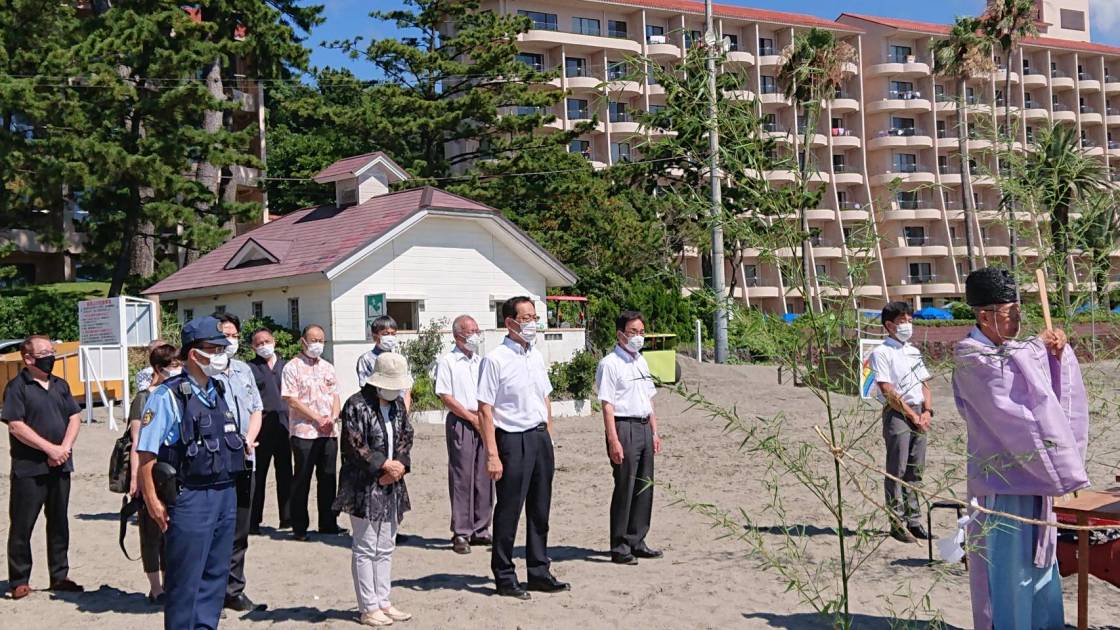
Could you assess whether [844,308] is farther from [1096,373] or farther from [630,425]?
[630,425]

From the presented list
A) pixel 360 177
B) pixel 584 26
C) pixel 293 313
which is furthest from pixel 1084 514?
pixel 584 26

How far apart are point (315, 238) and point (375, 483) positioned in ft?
68.4

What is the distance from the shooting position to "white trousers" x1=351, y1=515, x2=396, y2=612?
21.2ft

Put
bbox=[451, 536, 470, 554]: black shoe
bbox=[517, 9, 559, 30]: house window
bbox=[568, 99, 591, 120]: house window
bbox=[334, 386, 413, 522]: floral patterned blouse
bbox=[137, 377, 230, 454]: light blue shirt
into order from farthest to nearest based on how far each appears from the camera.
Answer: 1. bbox=[517, 9, 559, 30]: house window
2. bbox=[568, 99, 591, 120]: house window
3. bbox=[451, 536, 470, 554]: black shoe
4. bbox=[334, 386, 413, 522]: floral patterned blouse
5. bbox=[137, 377, 230, 454]: light blue shirt

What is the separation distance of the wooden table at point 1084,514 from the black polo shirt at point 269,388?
6.70 meters

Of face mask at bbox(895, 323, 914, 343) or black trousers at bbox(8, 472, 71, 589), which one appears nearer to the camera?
black trousers at bbox(8, 472, 71, 589)

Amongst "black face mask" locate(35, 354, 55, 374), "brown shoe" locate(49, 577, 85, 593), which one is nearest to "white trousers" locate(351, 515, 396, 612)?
"brown shoe" locate(49, 577, 85, 593)

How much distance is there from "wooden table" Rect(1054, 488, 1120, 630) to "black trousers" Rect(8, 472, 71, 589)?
671cm

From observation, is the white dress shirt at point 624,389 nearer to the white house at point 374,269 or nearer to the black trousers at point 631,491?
the black trousers at point 631,491

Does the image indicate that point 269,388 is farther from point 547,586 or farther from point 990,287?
point 990,287

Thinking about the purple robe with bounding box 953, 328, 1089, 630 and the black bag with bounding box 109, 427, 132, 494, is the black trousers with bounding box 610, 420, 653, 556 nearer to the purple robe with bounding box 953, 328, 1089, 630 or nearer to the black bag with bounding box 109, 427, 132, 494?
the purple robe with bounding box 953, 328, 1089, 630

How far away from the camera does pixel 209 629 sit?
556 centimetres

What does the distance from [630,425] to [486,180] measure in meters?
28.4

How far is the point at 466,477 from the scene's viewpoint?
29.8 ft
